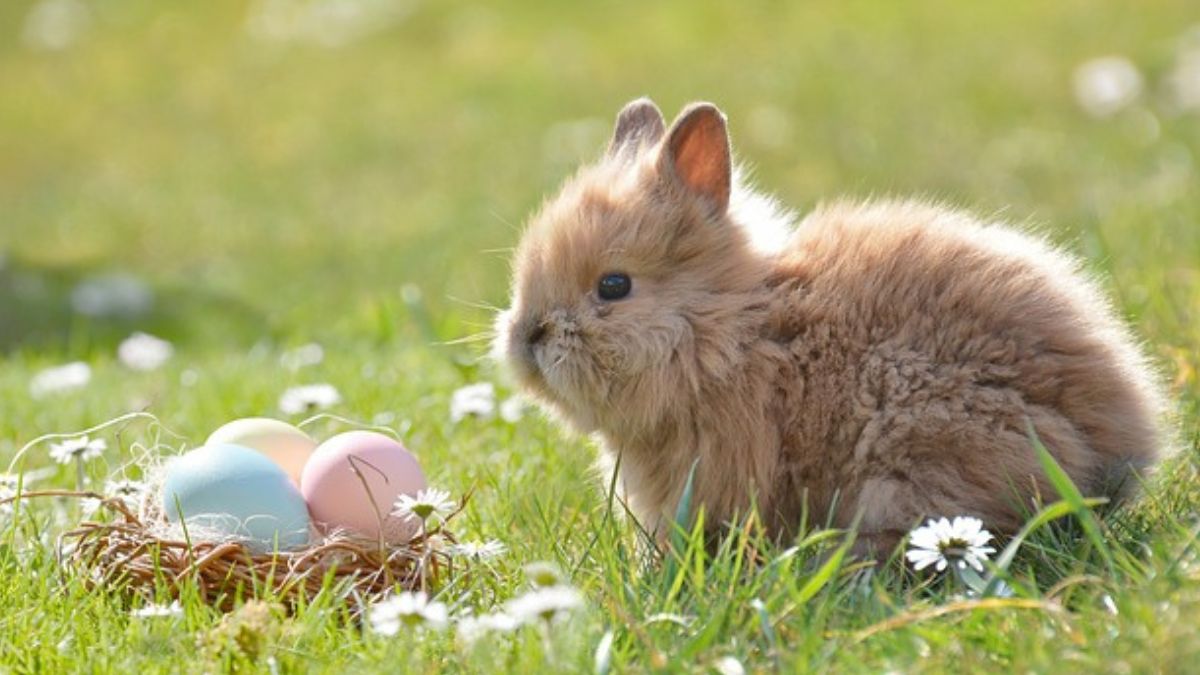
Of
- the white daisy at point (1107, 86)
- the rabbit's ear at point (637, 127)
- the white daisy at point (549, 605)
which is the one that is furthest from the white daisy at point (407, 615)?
the white daisy at point (1107, 86)

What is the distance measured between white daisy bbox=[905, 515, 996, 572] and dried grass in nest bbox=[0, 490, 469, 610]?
2.92 ft

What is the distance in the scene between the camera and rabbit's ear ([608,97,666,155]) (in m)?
3.78

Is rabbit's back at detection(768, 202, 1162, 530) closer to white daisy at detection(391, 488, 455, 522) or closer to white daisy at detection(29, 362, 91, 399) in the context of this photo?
white daisy at detection(391, 488, 455, 522)

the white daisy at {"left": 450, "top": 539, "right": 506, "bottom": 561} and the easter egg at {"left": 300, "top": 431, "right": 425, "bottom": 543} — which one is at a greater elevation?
the easter egg at {"left": 300, "top": 431, "right": 425, "bottom": 543}

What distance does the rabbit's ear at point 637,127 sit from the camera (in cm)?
378

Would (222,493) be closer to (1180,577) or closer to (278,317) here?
(1180,577)

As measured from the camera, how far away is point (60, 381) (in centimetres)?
537

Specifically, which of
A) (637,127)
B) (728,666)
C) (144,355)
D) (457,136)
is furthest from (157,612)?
(457,136)

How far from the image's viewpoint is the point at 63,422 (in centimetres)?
485

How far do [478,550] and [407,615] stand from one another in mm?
558

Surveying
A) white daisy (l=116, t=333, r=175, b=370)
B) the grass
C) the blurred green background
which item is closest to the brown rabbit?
the grass

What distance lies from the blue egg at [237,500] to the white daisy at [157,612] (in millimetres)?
263

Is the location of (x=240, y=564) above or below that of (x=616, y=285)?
below

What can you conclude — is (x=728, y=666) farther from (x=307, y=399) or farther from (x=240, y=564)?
(x=307, y=399)
